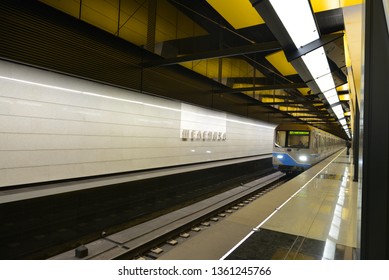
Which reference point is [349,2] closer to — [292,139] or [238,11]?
[238,11]

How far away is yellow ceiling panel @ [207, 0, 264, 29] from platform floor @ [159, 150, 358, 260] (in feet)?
13.6

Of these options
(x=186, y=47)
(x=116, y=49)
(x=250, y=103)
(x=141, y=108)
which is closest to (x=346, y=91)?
(x=250, y=103)

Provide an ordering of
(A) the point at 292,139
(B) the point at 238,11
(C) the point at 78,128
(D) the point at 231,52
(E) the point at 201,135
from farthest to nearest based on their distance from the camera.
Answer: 1. (A) the point at 292,139
2. (E) the point at 201,135
3. (B) the point at 238,11
4. (D) the point at 231,52
5. (C) the point at 78,128

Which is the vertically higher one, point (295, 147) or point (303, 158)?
point (295, 147)

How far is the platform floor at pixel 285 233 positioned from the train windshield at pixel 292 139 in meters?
6.17

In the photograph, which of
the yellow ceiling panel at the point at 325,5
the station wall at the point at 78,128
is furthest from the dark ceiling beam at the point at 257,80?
the yellow ceiling panel at the point at 325,5

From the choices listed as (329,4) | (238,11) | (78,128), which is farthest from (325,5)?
(78,128)

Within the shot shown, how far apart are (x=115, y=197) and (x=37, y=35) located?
10.9ft

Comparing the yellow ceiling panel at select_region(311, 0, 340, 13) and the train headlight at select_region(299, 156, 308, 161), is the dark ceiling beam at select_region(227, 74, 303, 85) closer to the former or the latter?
the train headlight at select_region(299, 156, 308, 161)

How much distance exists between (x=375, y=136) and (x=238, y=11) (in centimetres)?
465

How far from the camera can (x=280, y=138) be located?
11852mm

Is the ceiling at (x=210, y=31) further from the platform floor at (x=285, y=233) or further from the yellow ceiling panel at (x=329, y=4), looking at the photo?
the platform floor at (x=285, y=233)

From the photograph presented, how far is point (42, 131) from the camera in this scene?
3.94 m
